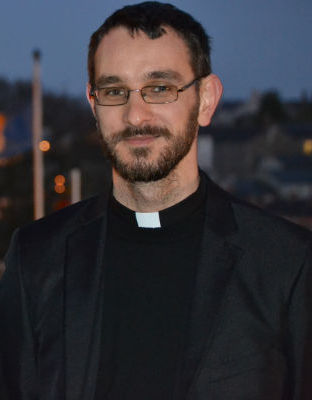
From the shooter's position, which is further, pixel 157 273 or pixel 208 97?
pixel 208 97

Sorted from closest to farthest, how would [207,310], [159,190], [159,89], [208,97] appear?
[207,310] → [159,89] → [159,190] → [208,97]

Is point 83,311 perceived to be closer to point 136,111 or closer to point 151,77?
point 136,111

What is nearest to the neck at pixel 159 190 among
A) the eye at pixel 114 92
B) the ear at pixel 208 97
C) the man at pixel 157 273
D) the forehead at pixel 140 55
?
the man at pixel 157 273

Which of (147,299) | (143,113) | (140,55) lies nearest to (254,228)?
(147,299)

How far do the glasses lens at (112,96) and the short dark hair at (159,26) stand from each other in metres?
0.16

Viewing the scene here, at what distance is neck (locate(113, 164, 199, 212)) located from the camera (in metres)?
3.29

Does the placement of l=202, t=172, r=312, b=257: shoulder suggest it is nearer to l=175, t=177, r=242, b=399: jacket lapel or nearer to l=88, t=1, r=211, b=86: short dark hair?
l=175, t=177, r=242, b=399: jacket lapel

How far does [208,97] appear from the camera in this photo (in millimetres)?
3465

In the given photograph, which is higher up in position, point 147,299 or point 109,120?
point 109,120

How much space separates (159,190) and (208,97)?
577 millimetres

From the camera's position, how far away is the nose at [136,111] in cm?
315

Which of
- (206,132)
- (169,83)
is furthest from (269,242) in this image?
(206,132)

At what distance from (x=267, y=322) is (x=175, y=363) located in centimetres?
47

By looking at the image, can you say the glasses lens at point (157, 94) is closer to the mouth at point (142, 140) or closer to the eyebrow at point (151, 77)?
the eyebrow at point (151, 77)
